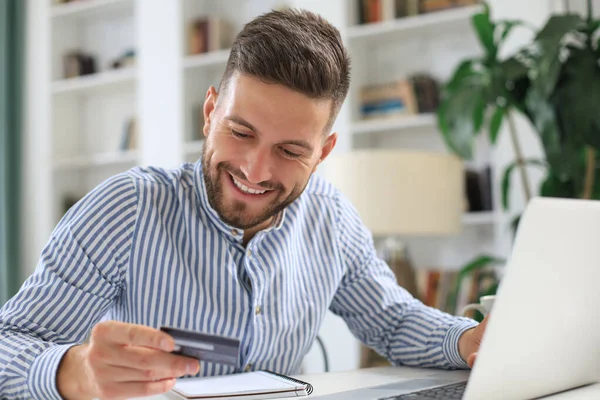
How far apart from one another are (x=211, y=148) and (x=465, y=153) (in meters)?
1.51

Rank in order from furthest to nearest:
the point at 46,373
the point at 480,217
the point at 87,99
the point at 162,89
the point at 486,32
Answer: the point at 87,99 → the point at 162,89 → the point at 480,217 → the point at 486,32 → the point at 46,373

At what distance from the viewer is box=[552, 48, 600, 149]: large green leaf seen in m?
2.23

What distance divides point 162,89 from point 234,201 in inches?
112

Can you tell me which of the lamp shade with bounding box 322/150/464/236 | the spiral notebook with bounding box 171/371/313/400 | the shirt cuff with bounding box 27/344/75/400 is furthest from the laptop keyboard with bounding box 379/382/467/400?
the lamp shade with bounding box 322/150/464/236

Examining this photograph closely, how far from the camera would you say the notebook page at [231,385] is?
0.91 meters

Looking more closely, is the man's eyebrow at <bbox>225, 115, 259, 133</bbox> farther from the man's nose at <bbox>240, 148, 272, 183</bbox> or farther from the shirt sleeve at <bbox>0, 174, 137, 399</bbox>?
the shirt sleeve at <bbox>0, 174, 137, 399</bbox>

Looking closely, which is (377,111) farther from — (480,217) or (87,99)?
(87,99)

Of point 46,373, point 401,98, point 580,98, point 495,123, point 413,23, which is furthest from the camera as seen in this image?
point 401,98

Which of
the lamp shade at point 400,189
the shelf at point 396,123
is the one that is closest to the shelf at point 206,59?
the shelf at point 396,123

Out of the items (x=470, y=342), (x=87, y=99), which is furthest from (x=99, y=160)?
(x=470, y=342)

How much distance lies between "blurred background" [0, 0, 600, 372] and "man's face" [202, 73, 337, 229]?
49.0 inches

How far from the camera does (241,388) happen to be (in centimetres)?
94

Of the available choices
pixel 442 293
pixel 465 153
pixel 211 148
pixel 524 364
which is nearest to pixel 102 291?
pixel 211 148

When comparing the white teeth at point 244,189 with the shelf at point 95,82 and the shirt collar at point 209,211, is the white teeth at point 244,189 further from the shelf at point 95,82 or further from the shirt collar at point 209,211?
the shelf at point 95,82
